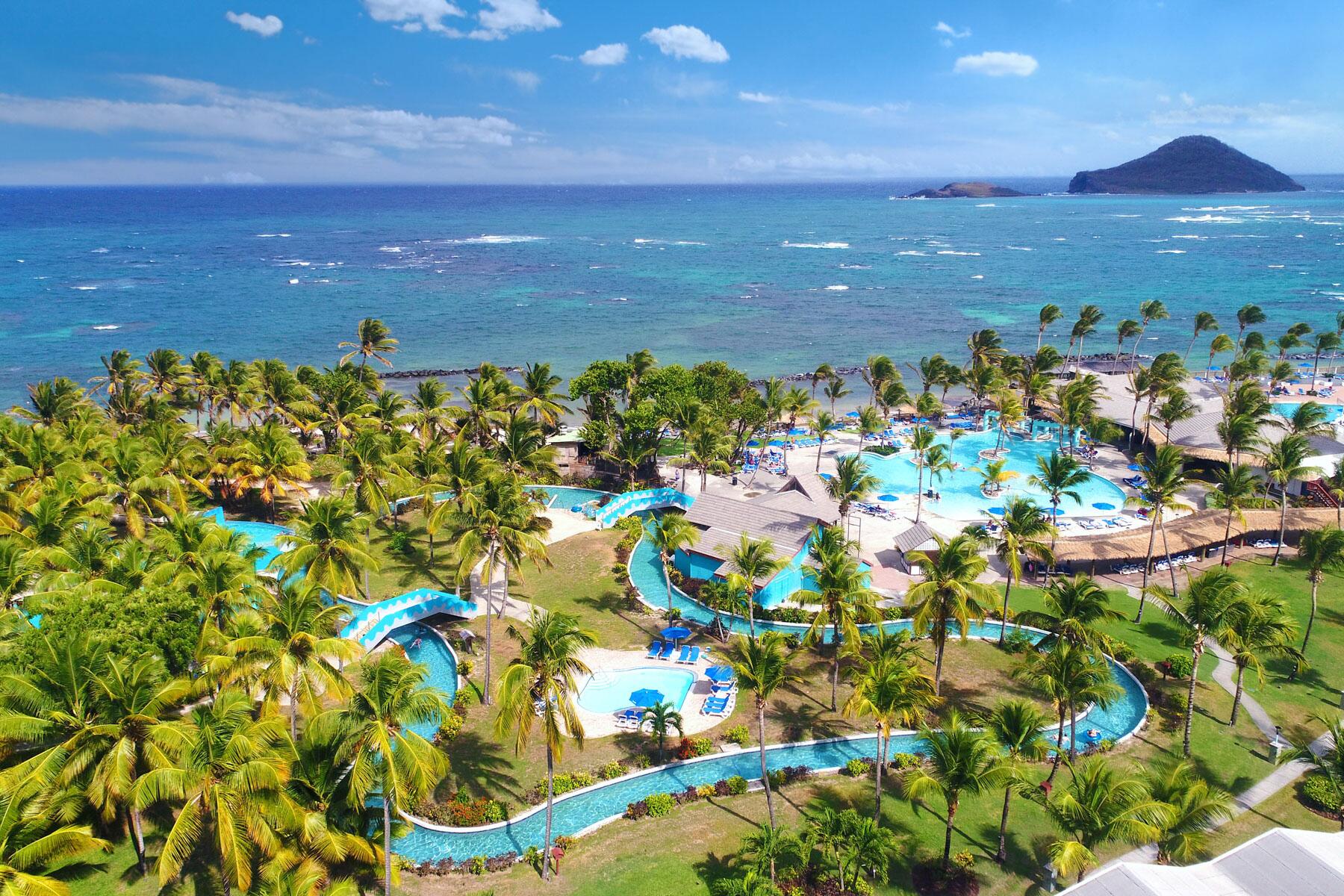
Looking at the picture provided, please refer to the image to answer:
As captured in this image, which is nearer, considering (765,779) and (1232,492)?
(765,779)

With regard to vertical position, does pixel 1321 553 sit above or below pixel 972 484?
above

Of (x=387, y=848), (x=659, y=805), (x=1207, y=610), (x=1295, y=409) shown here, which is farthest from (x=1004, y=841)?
(x=1295, y=409)

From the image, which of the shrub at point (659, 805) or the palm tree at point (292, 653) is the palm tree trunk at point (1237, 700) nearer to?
the shrub at point (659, 805)

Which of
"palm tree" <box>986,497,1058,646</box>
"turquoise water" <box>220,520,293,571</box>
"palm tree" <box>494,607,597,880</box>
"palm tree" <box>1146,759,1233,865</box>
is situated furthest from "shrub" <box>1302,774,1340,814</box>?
"turquoise water" <box>220,520,293,571</box>

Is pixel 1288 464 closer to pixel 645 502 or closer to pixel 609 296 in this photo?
pixel 645 502

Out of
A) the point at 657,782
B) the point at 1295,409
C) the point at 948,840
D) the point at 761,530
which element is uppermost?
the point at 1295,409

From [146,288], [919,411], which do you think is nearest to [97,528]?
[919,411]

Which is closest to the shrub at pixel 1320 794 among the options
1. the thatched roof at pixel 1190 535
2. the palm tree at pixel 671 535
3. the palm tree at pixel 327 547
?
the thatched roof at pixel 1190 535
